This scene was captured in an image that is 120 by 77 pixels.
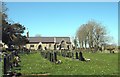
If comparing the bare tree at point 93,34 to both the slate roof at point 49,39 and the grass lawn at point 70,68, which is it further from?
the grass lawn at point 70,68

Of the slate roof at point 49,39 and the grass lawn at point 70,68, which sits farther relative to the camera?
the slate roof at point 49,39

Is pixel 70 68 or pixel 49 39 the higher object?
pixel 49 39

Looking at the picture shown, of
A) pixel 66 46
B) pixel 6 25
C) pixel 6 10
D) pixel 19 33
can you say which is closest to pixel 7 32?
pixel 6 25

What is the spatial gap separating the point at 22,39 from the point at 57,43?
2115 inches

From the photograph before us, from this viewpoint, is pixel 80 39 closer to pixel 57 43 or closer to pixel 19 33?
pixel 57 43

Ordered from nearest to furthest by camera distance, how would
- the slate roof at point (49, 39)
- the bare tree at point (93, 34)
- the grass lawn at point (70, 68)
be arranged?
the grass lawn at point (70, 68) < the bare tree at point (93, 34) < the slate roof at point (49, 39)

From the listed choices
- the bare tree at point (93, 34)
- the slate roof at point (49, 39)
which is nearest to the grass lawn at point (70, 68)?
the bare tree at point (93, 34)

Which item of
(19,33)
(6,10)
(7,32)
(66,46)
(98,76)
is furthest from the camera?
(66,46)

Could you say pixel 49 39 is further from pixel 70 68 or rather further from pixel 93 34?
pixel 70 68

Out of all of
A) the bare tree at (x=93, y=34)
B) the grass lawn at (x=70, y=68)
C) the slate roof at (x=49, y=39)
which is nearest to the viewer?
the grass lawn at (x=70, y=68)

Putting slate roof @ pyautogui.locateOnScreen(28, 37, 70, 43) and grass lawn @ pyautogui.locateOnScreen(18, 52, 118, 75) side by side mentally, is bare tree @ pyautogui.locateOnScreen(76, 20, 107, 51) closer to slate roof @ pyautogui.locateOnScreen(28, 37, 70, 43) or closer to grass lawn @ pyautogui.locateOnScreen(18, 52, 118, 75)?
slate roof @ pyautogui.locateOnScreen(28, 37, 70, 43)

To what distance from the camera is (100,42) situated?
113m

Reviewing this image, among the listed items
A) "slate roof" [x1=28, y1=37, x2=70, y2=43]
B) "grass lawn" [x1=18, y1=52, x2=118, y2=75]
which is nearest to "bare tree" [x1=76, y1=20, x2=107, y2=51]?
"slate roof" [x1=28, y1=37, x2=70, y2=43]

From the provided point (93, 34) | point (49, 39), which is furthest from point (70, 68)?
point (49, 39)
